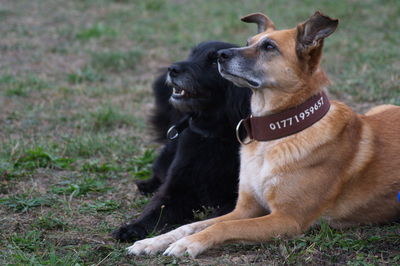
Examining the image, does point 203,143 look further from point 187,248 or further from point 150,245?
point 187,248

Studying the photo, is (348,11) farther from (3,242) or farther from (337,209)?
(3,242)

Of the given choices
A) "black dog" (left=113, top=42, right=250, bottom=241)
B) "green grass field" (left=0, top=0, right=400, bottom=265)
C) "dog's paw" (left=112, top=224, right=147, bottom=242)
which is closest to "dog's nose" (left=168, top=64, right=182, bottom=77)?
"black dog" (left=113, top=42, right=250, bottom=241)

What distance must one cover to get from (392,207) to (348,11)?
25.6 feet

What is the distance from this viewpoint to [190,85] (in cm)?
482

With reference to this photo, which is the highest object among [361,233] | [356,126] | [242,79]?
[242,79]

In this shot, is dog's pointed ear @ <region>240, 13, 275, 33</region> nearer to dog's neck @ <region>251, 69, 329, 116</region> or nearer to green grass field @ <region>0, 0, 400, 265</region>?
dog's neck @ <region>251, 69, 329, 116</region>

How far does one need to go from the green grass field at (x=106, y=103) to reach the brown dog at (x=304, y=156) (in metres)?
0.17

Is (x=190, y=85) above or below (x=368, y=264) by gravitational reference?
above

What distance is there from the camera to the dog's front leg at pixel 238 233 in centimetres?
371

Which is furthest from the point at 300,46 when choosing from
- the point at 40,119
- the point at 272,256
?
the point at 40,119

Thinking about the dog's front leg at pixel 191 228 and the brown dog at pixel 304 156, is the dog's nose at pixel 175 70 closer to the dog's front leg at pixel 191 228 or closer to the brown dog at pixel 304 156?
the brown dog at pixel 304 156

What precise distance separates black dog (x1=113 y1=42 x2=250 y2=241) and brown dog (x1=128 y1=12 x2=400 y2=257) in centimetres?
55

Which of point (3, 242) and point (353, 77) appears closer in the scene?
point (3, 242)

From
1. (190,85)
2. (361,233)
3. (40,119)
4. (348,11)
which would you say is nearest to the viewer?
(361,233)
